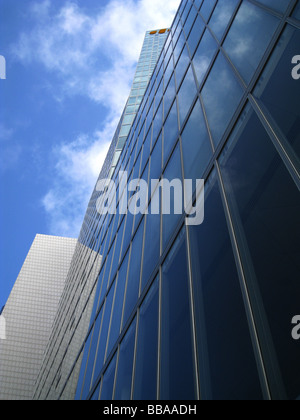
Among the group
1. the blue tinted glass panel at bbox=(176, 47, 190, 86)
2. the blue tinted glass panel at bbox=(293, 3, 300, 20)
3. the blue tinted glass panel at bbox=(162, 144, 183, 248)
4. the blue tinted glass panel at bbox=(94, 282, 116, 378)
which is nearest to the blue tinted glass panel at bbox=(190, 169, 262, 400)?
the blue tinted glass panel at bbox=(162, 144, 183, 248)

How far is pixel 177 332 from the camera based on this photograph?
6.07 meters

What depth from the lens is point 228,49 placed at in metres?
8.21

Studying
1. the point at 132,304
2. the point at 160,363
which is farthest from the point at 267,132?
the point at 132,304

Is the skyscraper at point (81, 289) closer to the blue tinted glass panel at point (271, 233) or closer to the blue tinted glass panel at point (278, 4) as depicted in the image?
the blue tinted glass panel at point (271, 233)

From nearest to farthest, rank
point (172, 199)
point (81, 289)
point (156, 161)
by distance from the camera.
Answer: point (172, 199), point (156, 161), point (81, 289)

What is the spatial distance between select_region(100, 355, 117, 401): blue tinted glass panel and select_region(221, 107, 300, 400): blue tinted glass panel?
5974 mm

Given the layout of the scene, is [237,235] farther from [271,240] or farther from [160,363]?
[160,363]

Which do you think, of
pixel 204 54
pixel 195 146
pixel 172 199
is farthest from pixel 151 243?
pixel 204 54

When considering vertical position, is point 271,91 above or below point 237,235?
above

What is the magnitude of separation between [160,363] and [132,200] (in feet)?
28.2

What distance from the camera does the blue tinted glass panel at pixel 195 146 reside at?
7.68 metres

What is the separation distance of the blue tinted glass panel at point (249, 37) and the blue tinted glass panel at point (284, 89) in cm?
59

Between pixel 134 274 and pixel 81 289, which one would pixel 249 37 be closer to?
pixel 134 274

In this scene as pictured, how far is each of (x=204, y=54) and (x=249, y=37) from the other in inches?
136
